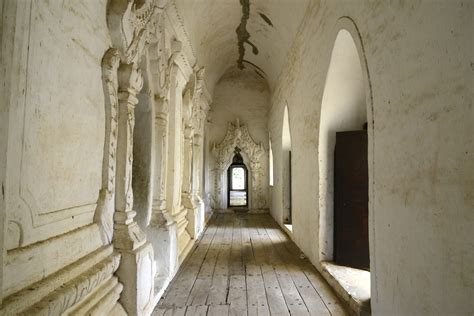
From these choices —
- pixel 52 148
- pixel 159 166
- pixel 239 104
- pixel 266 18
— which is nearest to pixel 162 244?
pixel 159 166

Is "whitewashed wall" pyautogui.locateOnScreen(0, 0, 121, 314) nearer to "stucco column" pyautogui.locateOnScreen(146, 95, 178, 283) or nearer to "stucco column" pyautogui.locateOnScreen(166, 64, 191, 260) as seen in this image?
"stucco column" pyautogui.locateOnScreen(146, 95, 178, 283)

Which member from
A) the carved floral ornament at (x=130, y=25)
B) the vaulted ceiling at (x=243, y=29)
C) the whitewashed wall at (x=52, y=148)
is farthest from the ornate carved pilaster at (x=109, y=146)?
the vaulted ceiling at (x=243, y=29)

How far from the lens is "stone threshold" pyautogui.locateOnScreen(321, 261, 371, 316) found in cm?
275

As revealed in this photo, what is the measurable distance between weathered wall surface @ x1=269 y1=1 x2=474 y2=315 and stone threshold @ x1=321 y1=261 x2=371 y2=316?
Answer: 364mm

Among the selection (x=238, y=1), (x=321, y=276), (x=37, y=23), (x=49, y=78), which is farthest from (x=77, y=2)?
(x=238, y=1)

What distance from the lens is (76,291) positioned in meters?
1.81

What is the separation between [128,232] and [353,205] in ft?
9.06

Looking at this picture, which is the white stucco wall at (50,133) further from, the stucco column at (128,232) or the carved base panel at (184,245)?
the carved base panel at (184,245)

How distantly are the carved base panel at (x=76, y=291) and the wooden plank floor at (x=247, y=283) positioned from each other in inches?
31.5

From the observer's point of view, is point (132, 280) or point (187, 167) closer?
point (132, 280)

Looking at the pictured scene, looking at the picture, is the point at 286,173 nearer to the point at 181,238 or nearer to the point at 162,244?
the point at 181,238

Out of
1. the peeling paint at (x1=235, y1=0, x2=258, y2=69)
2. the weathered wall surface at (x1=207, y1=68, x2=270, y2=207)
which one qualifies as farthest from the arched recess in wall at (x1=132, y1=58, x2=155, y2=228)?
the weathered wall surface at (x1=207, y1=68, x2=270, y2=207)

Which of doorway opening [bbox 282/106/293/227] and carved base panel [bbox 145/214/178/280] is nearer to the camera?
carved base panel [bbox 145/214/178/280]

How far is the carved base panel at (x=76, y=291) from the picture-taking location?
1.45m
